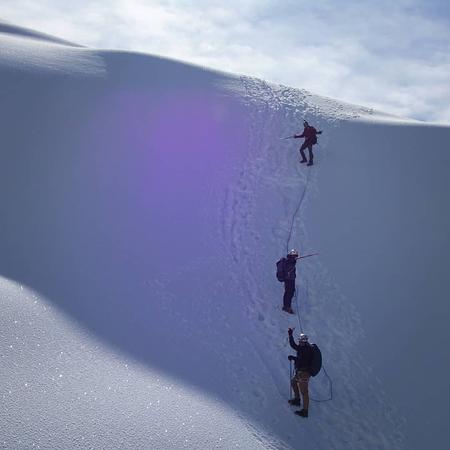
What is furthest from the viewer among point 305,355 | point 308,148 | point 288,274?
point 308,148

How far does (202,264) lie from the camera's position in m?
11.9

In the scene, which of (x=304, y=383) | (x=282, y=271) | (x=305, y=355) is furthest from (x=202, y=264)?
(x=304, y=383)

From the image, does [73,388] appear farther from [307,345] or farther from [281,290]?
[281,290]

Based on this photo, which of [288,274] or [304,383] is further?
[288,274]

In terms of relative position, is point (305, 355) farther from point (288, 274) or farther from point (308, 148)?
point (308, 148)

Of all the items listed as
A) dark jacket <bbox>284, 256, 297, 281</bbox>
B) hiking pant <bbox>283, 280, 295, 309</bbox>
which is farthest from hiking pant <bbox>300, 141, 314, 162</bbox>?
hiking pant <bbox>283, 280, 295, 309</bbox>

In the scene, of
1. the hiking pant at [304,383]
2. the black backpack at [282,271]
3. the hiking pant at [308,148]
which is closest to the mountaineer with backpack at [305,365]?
the hiking pant at [304,383]

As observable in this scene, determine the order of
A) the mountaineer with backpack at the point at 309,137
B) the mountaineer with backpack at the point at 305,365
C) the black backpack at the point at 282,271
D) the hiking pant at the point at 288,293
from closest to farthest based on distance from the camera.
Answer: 1. the mountaineer with backpack at the point at 305,365
2. the black backpack at the point at 282,271
3. the hiking pant at the point at 288,293
4. the mountaineer with backpack at the point at 309,137

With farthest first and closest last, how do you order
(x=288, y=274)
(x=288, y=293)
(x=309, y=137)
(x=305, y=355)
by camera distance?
(x=309, y=137) → (x=288, y=293) → (x=288, y=274) → (x=305, y=355)

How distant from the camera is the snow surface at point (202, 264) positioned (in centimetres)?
670

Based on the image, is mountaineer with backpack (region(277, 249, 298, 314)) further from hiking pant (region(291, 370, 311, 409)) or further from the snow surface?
hiking pant (region(291, 370, 311, 409))

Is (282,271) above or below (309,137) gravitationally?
below

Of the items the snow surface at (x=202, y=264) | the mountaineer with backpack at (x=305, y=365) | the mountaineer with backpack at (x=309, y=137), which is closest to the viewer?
the snow surface at (x=202, y=264)

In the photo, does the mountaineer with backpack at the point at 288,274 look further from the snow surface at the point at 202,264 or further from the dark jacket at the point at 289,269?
the snow surface at the point at 202,264
